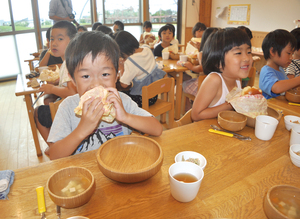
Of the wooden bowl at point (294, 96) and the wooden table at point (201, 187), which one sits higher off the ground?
the wooden bowl at point (294, 96)

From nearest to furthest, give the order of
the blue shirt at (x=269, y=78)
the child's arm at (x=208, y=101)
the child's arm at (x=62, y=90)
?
the child's arm at (x=208, y=101) < the blue shirt at (x=269, y=78) < the child's arm at (x=62, y=90)

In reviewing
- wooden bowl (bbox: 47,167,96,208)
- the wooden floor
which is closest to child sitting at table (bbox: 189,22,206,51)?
the wooden floor

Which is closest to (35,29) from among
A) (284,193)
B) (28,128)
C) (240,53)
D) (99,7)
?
(99,7)

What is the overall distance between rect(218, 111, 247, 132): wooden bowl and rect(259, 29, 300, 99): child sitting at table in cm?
92

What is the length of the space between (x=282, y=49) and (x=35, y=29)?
248 inches

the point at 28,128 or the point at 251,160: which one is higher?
the point at 251,160

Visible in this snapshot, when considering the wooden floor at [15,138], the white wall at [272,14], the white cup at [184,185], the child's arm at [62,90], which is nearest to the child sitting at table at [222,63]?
the white cup at [184,185]

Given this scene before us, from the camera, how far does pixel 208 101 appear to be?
1.64 metres

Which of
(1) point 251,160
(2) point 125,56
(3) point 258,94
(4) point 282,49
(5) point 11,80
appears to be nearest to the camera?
(1) point 251,160

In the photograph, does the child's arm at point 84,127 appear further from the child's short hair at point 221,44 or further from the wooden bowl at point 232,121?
the child's short hair at point 221,44

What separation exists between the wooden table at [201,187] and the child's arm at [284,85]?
1.02 m

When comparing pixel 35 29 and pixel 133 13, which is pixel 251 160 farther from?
pixel 133 13

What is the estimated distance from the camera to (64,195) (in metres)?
0.74

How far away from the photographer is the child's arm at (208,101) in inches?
60.9
